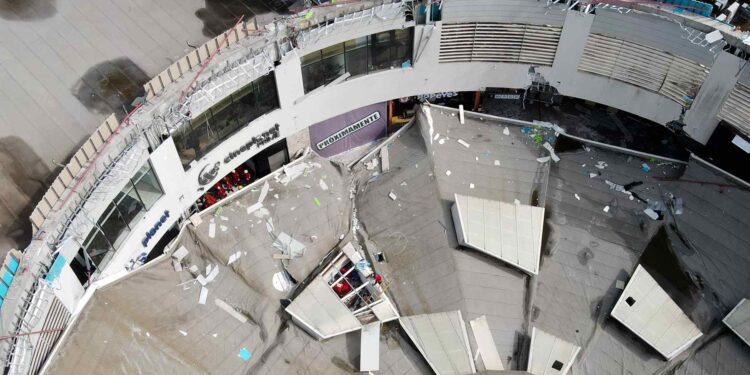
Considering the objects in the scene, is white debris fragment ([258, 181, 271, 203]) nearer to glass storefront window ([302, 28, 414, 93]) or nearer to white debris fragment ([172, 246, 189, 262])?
white debris fragment ([172, 246, 189, 262])

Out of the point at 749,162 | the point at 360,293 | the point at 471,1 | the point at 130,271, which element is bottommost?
the point at 360,293

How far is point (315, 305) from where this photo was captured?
26500 millimetres

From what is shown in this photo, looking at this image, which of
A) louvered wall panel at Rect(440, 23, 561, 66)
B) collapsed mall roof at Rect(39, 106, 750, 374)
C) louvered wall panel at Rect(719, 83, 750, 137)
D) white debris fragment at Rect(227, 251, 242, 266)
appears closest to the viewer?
collapsed mall roof at Rect(39, 106, 750, 374)

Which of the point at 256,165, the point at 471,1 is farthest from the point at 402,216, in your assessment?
the point at 471,1

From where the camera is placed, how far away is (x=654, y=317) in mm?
26312

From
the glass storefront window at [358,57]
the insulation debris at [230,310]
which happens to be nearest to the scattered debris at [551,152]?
the glass storefront window at [358,57]

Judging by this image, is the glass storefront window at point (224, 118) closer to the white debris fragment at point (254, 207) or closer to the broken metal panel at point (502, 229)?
the white debris fragment at point (254, 207)

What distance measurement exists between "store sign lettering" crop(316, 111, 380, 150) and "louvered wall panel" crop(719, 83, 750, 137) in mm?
16959

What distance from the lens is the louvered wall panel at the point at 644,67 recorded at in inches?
1172

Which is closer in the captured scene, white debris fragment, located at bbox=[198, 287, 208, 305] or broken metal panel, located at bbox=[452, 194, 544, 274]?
white debris fragment, located at bbox=[198, 287, 208, 305]

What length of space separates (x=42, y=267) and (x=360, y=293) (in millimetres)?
12829

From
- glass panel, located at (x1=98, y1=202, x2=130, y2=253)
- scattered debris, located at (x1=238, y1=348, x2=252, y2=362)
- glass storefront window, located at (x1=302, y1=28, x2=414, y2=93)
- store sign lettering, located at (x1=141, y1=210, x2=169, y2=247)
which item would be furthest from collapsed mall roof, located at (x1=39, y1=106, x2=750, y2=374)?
glass storefront window, located at (x1=302, y1=28, x2=414, y2=93)

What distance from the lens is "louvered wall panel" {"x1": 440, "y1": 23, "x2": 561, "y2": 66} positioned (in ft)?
101

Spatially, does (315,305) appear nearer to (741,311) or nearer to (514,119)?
(514,119)
